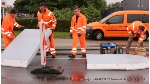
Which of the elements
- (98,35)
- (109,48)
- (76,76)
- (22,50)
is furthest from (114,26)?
(76,76)

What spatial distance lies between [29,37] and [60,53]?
78.1 inches

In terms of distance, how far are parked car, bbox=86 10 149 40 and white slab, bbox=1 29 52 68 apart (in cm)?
747

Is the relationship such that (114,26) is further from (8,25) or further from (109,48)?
(8,25)

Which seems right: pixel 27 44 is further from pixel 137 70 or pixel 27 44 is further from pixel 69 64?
pixel 137 70

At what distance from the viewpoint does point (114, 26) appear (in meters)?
17.3

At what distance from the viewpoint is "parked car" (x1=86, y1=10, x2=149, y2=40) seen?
17.3 metres

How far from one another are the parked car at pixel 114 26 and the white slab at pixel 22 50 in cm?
747

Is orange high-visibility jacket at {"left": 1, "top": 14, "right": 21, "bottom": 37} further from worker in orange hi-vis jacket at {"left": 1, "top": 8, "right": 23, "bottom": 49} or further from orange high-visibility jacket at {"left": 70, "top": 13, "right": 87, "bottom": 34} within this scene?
orange high-visibility jacket at {"left": 70, "top": 13, "right": 87, "bottom": 34}

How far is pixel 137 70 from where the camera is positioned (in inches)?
322

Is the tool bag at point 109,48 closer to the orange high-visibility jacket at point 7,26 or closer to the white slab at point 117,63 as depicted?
the white slab at point 117,63

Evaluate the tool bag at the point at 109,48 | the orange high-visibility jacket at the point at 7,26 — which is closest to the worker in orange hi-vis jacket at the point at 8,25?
the orange high-visibility jacket at the point at 7,26

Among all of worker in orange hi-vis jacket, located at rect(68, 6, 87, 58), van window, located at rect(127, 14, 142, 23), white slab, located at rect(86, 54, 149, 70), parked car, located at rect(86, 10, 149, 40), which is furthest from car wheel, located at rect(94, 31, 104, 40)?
→ white slab, located at rect(86, 54, 149, 70)

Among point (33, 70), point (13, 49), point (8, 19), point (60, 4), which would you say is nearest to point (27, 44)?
point (13, 49)

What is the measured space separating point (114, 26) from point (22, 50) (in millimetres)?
8952
